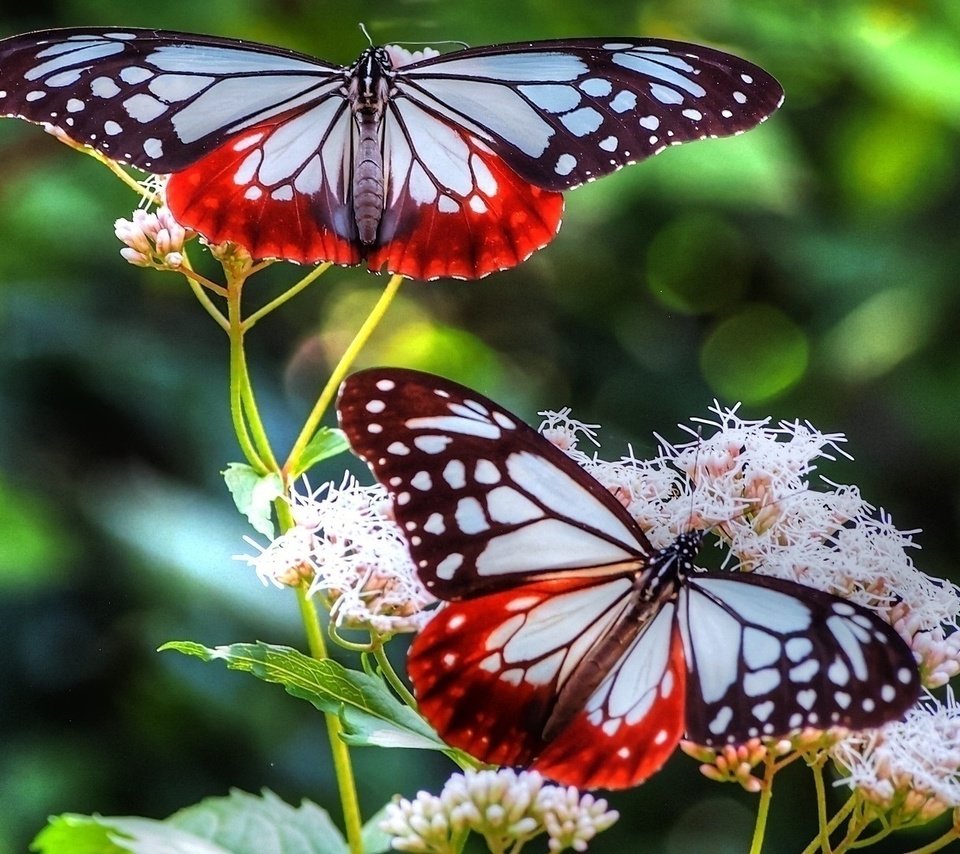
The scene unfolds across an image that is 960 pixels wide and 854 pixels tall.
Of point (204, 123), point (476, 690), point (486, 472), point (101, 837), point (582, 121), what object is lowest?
point (101, 837)

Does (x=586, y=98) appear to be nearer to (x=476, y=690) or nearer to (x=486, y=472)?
(x=486, y=472)

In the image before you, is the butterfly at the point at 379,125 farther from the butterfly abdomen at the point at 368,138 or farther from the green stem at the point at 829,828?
the green stem at the point at 829,828

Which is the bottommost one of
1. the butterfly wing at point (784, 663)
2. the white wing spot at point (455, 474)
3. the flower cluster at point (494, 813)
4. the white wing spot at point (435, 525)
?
the flower cluster at point (494, 813)

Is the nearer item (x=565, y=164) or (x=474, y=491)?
(x=474, y=491)

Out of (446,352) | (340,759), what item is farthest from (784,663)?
(446,352)

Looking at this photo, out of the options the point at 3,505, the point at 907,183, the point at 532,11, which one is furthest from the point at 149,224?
the point at 907,183

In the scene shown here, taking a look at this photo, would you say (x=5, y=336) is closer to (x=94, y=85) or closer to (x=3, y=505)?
(x=3, y=505)

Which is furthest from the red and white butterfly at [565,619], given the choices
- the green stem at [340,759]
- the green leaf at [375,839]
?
the green leaf at [375,839]
